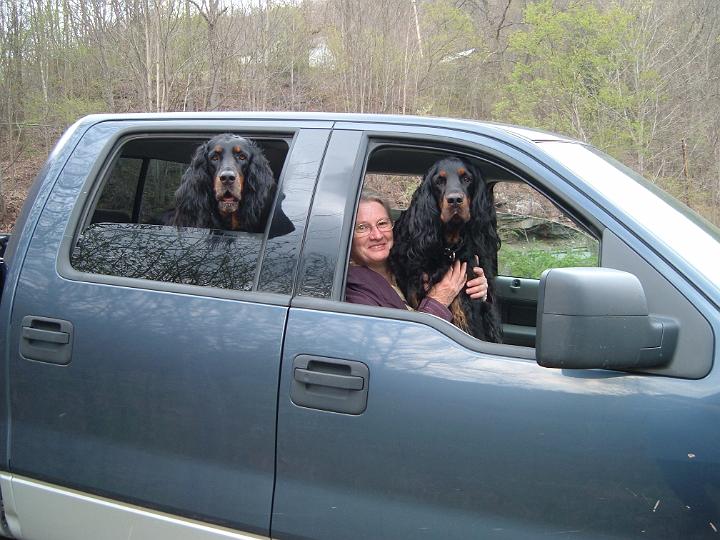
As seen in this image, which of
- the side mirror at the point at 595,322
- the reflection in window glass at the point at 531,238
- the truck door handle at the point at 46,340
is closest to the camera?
the side mirror at the point at 595,322

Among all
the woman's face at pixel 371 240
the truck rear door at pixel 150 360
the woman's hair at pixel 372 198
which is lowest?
the truck rear door at pixel 150 360

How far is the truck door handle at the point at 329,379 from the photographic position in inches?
76.5

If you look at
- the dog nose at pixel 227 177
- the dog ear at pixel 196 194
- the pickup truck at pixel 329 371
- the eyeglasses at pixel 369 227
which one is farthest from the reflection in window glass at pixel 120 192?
the eyeglasses at pixel 369 227

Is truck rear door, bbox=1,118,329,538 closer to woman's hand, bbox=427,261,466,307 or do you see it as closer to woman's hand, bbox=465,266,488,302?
woman's hand, bbox=427,261,466,307

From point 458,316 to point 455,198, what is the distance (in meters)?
0.51

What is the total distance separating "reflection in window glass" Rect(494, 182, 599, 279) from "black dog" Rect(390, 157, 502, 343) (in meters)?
0.76

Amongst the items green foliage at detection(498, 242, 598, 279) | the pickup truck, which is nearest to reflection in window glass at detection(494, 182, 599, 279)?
green foliage at detection(498, 242, 598, 279)

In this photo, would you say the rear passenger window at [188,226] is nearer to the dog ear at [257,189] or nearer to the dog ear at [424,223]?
the dog ear at [257,189]

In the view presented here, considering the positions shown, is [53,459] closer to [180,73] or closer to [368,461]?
[368,461]

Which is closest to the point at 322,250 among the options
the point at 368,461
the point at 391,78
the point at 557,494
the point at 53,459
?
the point at 368,461

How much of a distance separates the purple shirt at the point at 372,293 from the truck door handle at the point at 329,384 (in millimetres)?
326

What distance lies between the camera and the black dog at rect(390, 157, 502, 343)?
2771 mm

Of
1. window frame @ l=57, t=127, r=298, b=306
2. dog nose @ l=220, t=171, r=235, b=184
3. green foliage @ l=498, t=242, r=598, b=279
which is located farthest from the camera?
green foliage @ l=498, t=242, r=598, b=279

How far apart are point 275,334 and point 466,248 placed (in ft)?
3.96
